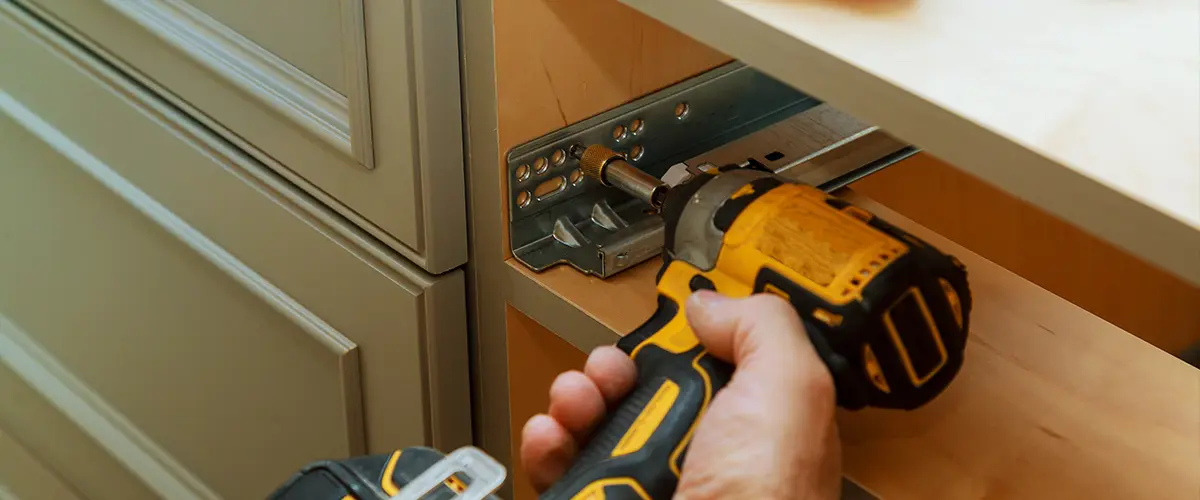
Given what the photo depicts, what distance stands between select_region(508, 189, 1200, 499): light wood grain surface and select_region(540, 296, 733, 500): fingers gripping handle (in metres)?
0.09


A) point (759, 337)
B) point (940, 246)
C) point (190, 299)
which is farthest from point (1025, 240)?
point (190, 299)

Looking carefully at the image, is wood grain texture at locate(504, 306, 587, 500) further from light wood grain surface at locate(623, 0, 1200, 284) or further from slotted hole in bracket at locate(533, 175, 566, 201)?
light wood grain surface at locate(623, 0, 1200, 284)

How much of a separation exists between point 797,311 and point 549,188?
8.2 inches

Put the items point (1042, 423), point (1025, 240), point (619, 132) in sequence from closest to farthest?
point (1042, 423), point (619, 132), point (1025, 240)

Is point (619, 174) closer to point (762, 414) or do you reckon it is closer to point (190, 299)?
point (762, 414)

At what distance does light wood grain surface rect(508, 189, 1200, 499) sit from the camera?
0.52 metres

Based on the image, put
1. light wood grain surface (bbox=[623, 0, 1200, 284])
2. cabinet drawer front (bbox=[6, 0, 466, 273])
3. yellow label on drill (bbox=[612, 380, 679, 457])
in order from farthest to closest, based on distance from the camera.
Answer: cabinet drawer front (bbox=[6, 0, 466, 273]), yellow label on drill (bbox=[612, 380, 679, 457]), light wood grain surface (bbox=[623, 0, 1200, 284])

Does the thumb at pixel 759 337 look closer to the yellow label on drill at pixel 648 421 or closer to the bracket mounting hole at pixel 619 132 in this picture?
the yellow label on drill at pixel 648 421

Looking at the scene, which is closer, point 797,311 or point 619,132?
point 797,311

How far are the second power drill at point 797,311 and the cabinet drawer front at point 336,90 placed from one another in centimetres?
15

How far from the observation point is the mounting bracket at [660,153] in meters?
0.63

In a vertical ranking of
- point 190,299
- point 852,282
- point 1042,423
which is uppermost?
point 852,282

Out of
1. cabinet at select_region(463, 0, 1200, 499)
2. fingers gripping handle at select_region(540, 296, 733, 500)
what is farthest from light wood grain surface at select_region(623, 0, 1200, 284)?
fingers gripping handle at select_region(540, 296, 733, 500)

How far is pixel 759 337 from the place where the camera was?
0.46 metres
